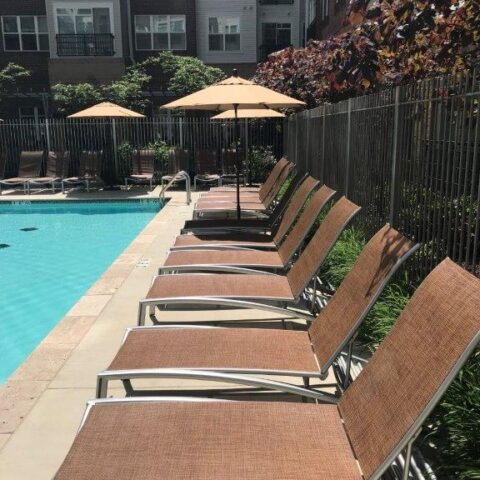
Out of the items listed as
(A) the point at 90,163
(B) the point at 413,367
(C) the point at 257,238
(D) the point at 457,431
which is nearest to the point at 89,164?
(A) the point at 90,163

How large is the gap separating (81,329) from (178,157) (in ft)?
46.4

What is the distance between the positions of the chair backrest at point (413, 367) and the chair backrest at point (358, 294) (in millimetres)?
481

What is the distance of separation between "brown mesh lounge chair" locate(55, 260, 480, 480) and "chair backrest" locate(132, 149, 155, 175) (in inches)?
653

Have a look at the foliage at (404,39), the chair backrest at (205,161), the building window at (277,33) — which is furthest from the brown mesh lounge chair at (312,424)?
the building window at (277,33)

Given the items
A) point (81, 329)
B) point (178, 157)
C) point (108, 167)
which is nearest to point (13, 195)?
point (108, 167)

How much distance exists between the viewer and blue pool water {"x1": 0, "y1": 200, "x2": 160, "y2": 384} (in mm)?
6531

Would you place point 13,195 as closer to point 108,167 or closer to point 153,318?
point 108,167

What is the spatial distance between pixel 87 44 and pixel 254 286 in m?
25.6

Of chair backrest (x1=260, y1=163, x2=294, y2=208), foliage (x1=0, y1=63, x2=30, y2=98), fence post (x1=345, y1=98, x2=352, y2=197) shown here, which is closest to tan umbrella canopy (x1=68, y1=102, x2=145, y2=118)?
chair backrest (x1=260, y1=163, x2=294, y2=208)

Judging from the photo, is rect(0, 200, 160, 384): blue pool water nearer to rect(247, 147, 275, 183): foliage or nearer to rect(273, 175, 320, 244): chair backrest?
rect(273, 175, 320, 244): chair backrest

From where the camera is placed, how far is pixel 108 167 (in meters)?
19.1

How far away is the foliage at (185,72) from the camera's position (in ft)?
77.0

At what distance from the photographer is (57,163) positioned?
60.6ft

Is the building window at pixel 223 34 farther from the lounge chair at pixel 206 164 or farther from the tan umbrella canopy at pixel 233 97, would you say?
the tan umbrella canopy at pixel 233 97
